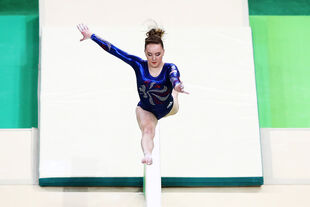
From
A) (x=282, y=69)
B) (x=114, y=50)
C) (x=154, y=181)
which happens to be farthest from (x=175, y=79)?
→ (x=282, y=69)

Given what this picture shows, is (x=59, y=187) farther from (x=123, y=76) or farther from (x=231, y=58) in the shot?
(x=231, y=58)

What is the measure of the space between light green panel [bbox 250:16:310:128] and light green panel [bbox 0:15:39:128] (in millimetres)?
1914

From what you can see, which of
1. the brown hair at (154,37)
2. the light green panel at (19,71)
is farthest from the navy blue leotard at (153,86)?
the light green panel at (19,71)

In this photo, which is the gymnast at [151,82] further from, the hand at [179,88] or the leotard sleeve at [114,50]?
the hand at [179,88]

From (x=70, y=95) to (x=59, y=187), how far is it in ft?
2.29

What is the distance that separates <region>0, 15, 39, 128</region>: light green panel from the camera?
350 centimetres

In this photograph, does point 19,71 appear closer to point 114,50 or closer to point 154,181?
point 114,50

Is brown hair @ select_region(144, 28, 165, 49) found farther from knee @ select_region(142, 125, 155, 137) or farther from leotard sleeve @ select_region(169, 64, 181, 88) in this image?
knee @ select_region(142, 125, 155, 137)

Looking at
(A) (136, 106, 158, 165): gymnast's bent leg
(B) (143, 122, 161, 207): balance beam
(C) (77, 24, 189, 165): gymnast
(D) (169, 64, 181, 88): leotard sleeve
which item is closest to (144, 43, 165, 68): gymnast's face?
(C) (77, 24, 189, 165): gymnast

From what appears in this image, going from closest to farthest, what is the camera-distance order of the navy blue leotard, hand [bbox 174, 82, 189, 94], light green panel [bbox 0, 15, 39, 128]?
hand [bbox 174, 82, 189, 94] < the navy blue leotard < light green panel [bbox 0, 15, 39, 128]

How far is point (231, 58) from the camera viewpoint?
3412 mm

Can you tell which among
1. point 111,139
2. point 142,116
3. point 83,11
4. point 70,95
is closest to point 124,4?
point 83,11

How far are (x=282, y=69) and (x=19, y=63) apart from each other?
7.48 ft

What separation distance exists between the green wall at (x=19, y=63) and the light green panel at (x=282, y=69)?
6.28ft
